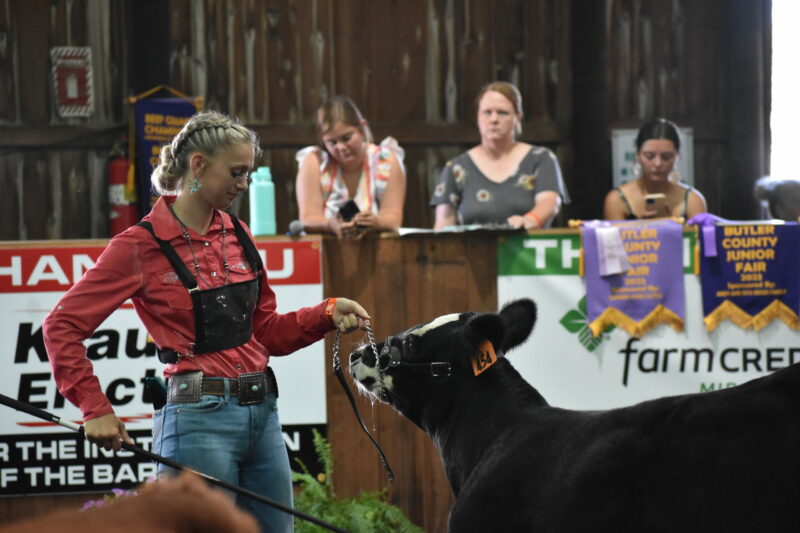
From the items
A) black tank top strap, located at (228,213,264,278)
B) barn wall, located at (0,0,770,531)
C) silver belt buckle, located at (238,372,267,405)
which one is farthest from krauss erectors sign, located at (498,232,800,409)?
barn wall, located at (0,0,770,531)

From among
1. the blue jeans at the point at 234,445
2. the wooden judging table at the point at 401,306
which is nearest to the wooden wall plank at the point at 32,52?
the wooden judging table at the point at 401,306

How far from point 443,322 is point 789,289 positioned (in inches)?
111

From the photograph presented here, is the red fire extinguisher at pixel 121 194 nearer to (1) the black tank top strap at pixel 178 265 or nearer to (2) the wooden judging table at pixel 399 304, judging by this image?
(2) the wooden judging table at pixel 399 304

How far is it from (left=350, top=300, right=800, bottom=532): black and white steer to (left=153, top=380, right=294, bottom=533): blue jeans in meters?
0.64

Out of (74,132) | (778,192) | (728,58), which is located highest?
(728,58)

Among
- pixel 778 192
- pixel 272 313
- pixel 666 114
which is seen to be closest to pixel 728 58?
pixel 666 114

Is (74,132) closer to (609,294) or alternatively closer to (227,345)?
(609,294)

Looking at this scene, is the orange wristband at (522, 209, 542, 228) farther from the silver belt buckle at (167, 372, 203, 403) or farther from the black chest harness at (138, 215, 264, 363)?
the silver belt buckle at (167, 372, 203, 403)

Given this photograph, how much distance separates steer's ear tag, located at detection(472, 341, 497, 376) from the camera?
380 cm

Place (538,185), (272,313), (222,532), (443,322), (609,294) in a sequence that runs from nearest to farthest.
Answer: (222,532) → (272,313) → (443,322) → (609,294) → (538,185)

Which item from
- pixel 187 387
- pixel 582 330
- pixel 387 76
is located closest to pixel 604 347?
pixel 582 330

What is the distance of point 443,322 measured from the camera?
396 centimetres

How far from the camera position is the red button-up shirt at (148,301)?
3.16 meters

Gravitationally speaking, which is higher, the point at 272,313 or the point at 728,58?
the point at 728,58
